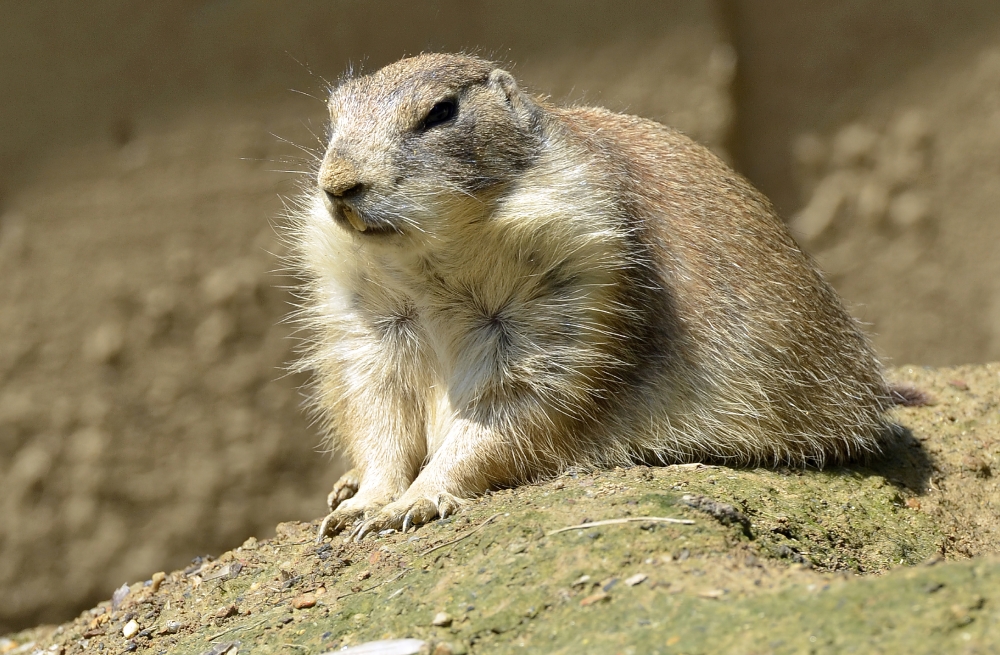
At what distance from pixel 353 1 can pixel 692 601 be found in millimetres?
6106

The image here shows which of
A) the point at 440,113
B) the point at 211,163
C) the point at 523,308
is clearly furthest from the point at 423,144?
the point at 211,163

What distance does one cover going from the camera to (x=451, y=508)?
14.2ft

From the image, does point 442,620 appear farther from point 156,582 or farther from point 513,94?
point 513,94

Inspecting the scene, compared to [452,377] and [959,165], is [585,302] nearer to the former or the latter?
[452,377]

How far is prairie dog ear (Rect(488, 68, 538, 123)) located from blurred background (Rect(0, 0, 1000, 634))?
114 inches

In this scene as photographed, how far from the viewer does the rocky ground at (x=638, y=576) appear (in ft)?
8.97

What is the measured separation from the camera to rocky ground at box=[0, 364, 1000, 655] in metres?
2.73

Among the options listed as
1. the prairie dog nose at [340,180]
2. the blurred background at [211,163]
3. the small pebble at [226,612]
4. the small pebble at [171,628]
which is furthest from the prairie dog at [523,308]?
the blurred background at [211,163]

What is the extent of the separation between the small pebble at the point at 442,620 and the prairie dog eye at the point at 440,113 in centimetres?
202

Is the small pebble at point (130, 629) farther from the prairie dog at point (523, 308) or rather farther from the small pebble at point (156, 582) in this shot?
the prairie dog at point (523, 308)

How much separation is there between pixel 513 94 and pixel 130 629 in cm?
276

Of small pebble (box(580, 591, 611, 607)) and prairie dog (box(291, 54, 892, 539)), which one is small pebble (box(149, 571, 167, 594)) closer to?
prairie dog (box(291, 54, 892, 539))

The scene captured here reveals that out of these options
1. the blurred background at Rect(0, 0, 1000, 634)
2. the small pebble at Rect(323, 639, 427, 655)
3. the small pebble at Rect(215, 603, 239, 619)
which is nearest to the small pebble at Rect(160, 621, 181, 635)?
the small pebble at Rect(215, 603, 239, 619)

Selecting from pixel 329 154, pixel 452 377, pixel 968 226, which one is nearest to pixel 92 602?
pixel 452 377
